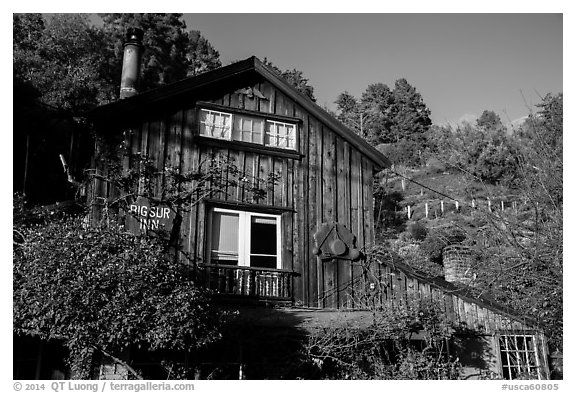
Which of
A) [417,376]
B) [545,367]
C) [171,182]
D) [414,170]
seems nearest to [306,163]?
[171,182]

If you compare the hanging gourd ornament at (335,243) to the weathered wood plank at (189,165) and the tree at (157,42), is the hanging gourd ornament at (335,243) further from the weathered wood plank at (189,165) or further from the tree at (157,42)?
the tree at (157,42)

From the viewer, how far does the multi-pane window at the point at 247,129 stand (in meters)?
14.3

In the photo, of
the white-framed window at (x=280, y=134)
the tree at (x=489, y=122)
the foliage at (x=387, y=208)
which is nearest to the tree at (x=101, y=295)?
the white-framed window at (x=280, y=134)

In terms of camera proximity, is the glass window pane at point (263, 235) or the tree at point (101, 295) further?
the glass window pane at point (263, 235)

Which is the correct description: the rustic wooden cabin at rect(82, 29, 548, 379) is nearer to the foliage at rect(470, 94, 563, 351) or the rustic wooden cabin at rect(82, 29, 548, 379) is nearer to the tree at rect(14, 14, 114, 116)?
the foliage at rect(470, 94, 563, 351)

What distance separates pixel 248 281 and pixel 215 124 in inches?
148

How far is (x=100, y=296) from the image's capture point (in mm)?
10023

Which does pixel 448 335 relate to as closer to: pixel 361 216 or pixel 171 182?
pixel 361 216

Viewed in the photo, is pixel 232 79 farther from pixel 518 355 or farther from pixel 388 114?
pixel 388 114

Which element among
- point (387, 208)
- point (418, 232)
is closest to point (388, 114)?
point (387, 208)

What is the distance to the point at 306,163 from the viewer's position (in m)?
14.9

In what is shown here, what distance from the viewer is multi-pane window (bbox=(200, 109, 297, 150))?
14.3 metres

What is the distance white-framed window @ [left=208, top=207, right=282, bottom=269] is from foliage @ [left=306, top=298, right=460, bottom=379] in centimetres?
227

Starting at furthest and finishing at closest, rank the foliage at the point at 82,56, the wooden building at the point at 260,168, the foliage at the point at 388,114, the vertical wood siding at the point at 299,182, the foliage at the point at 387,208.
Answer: the foliage at the point at 388,114 → the foliage at the point at 387,208 → the foliage at the point at 82,56 → the vertical wood siding at the point at 299,182 → the wooden building at the point at 260,168
